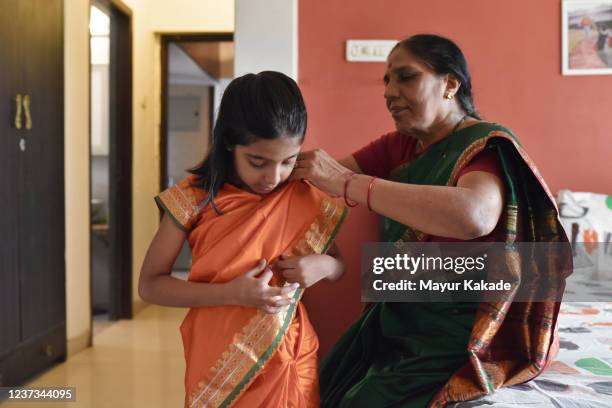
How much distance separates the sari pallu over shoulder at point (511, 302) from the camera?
1149 mm

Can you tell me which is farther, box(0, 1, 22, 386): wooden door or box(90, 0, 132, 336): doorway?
box(90, 0, 132, 336): doorway

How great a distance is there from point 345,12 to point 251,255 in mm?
1444

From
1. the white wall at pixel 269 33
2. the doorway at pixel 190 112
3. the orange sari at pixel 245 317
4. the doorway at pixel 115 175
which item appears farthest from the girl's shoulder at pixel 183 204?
the doorway at pixel 190 112

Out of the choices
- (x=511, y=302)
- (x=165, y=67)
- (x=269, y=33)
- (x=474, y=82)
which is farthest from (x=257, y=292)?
(x=165, y=67)

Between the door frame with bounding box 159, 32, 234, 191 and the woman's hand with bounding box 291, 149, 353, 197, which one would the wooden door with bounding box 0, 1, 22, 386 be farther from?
the door frame with bounding box 159, 32, 234, 191

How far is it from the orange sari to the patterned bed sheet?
0.36 metres

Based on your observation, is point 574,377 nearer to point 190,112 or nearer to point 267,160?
point 267,160

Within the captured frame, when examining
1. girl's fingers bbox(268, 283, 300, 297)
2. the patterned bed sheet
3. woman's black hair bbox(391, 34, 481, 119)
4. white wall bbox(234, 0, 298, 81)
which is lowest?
the patterned bed sheet

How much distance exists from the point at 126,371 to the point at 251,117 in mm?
2191

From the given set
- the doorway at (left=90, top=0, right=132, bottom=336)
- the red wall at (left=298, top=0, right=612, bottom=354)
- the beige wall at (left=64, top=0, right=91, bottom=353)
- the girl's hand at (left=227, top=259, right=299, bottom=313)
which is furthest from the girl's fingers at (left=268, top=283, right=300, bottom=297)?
the doorway at (left=90, top=0, right=132, bottom=336)

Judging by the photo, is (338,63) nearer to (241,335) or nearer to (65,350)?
(241,335)

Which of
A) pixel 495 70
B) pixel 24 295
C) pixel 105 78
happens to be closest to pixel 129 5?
pixel 105 78

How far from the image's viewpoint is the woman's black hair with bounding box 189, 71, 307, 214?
1.10 m

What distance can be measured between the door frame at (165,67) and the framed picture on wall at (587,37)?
9.80 ft
